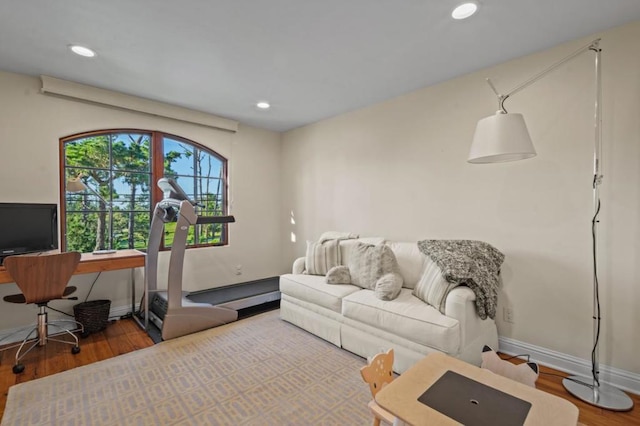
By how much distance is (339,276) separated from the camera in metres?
3.12

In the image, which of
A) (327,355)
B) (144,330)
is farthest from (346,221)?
(144,330)

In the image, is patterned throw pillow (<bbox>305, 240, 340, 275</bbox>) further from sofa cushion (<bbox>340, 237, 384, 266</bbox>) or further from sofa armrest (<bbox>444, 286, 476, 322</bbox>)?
sofa armrest (<bbox>444, 286, 476, 322</bbox>)

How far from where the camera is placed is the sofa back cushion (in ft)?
9.47

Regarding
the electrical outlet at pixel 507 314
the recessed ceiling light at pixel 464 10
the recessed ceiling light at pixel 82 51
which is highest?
the recessed ceiling light at pixel 464 10

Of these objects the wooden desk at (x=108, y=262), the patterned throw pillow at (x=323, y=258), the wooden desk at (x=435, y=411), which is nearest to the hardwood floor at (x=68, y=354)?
the wooden desk at (x=108, y=262)

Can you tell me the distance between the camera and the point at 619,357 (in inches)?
84.4

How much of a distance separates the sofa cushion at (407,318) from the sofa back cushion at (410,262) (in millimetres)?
155

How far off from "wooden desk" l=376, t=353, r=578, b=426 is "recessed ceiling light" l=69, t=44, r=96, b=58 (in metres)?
3.25

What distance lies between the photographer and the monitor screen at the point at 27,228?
2.64m

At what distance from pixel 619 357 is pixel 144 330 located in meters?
4.20

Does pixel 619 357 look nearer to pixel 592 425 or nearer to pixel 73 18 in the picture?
pixel 592 425

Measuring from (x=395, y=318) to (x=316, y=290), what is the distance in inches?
36.8

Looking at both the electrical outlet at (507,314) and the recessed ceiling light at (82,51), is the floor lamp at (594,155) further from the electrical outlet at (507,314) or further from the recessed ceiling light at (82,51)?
the recessed ceiling light at (82,51)

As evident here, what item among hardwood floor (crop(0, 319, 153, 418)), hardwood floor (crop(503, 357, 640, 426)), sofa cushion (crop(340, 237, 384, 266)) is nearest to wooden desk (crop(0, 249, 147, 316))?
hardwood floor (crop(0, 319, 153, 418))
